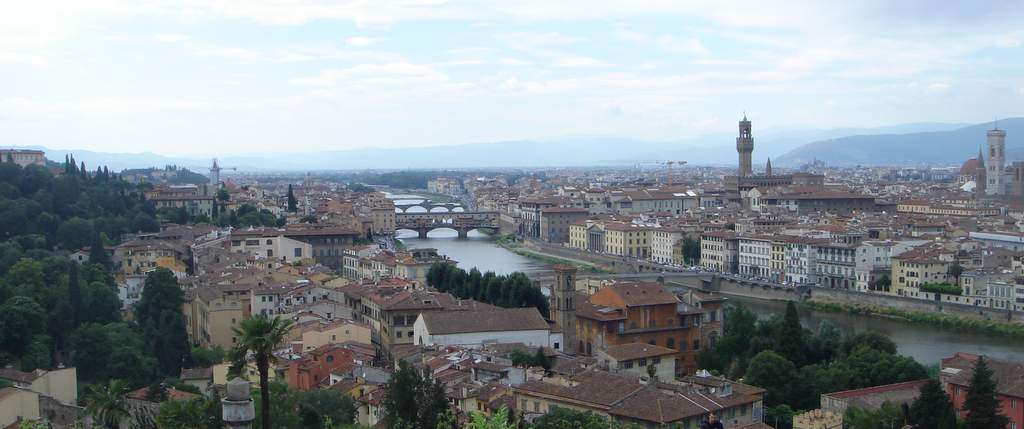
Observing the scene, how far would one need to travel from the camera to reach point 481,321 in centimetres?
1427

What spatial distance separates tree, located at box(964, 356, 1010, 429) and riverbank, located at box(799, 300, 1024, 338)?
9762 millimetres

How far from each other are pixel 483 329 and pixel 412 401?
5.49 metres

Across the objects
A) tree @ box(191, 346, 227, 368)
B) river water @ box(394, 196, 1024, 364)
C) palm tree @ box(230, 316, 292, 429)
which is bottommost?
river water @ box(394, 196, 1024, 364)

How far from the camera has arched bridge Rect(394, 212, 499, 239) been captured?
4334 centimetres

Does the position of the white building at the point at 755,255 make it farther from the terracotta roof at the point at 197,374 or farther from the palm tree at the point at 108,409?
the palm tree at the point at 108,409

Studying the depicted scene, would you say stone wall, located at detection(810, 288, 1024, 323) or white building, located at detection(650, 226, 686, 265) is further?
white building, located at detection(650, 226, 686, 265)

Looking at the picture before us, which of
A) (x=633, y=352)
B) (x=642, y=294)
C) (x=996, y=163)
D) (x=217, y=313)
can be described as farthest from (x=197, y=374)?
(x=996, y=163)

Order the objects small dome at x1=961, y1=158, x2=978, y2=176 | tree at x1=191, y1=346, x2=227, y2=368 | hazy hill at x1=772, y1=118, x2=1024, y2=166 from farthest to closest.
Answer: hazy hill at x1=772, y1=118, x2=1024, y2=166
small dome at x1=961, y1=158, x2=978, y2=176
tree at x1=191, y1=346, x2=227, y2=368

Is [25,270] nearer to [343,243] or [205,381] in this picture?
[205,381]

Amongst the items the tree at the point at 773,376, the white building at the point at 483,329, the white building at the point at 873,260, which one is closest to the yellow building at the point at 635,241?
the white building at the point at 873,260

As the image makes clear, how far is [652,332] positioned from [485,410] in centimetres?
567

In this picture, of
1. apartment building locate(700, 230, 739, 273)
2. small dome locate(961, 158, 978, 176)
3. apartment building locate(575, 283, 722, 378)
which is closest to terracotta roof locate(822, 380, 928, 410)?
apartment building locate(575, 283, 722, 378)

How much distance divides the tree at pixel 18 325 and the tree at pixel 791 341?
9149 millimetres

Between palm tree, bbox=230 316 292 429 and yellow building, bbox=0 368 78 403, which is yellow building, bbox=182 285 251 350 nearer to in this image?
yellow building, bbox=0 368 78 403
